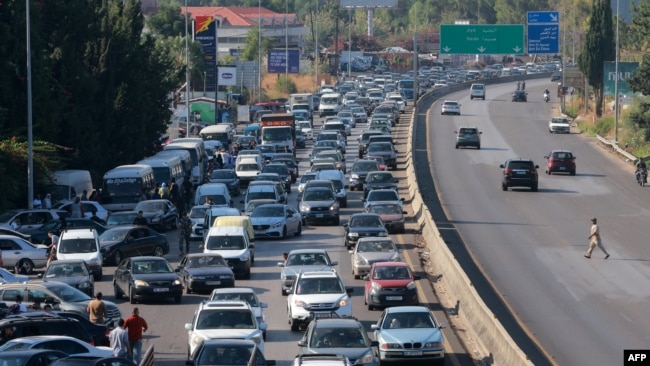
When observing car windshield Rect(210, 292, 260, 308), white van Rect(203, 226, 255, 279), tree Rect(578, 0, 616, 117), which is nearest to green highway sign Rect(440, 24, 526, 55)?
tree Rect(578, 0, 616, 117)

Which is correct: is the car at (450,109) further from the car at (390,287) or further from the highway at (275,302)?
the car at (390,287)

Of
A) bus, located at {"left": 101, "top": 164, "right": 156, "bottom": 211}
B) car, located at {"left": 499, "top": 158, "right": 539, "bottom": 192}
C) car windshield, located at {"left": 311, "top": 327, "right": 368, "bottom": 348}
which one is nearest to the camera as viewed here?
car windshield, located at {"left": 311, "top": 327, "right": 368, "bottom": 348}

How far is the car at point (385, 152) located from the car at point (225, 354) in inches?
1925

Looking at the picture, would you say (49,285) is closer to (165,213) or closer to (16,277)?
(16,277)

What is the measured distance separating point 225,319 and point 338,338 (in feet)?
9.26

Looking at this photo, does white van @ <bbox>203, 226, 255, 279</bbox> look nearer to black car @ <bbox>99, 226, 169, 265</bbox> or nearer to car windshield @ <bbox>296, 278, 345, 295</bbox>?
black car @ <bbox>99, 226, 169, 265</bbox>

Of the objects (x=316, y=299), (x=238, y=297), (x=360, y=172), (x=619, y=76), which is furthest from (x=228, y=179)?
(x=619, y=76)

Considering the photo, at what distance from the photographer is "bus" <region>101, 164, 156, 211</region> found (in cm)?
5341

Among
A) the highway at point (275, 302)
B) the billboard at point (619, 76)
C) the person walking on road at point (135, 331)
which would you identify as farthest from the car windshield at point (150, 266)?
the billboard at point (619, 76)

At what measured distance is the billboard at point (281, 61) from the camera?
137500 millimetres

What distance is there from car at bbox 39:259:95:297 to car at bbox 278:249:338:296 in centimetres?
515

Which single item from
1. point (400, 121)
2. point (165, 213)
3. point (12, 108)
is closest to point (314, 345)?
point (165, 213)

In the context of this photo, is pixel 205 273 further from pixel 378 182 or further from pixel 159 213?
pixel 378 182

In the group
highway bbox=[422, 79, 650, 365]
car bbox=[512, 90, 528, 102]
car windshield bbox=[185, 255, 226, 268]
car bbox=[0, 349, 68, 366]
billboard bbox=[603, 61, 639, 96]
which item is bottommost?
highway bbox=[422, 79, 650, 365]
